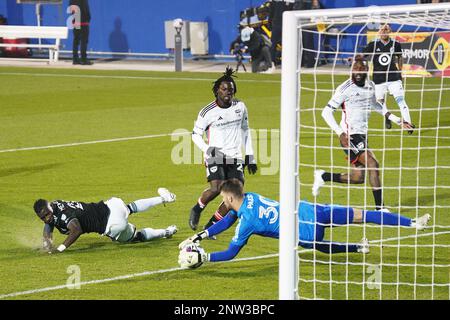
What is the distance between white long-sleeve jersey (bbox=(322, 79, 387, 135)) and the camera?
42.3 ft

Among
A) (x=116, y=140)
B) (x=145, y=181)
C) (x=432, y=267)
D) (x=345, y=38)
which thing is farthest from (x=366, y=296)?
(x=345, y=38)

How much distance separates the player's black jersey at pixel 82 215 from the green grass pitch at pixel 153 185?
1.11ft

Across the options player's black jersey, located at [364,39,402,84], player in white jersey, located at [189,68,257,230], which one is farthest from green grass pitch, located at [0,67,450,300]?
player's black jersey, located at [364,39,402,84]

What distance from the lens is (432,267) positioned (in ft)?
32.8

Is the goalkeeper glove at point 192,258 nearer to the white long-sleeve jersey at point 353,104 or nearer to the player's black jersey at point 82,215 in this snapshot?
the player's black jersey at point 82,215

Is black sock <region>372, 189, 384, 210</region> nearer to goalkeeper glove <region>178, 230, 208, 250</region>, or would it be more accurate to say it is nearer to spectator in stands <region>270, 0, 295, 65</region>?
goalkeeper glove <region>178, 230, 208, 250</region>

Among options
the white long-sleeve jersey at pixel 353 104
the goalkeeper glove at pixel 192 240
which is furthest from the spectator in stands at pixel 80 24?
the goalkeeper glove at pixel 192 240

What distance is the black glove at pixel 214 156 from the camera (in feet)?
39.1

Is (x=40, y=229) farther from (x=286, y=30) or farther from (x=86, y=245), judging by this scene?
(x=286, y=30)

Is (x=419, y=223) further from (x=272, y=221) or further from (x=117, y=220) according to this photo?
(x=117, y=220)

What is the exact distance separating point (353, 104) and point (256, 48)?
1873cm

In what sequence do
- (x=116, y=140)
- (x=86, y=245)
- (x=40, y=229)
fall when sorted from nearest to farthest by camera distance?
1. (x=86, y=245)
2. (x=40, y=229)
3. (x=116, y=140)

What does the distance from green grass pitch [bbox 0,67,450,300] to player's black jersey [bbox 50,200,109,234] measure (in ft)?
1.11
